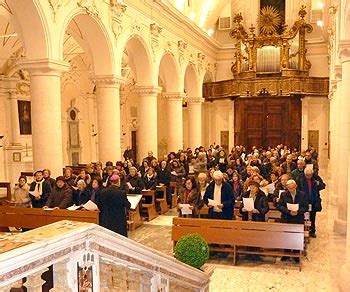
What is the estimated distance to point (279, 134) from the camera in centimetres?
2745

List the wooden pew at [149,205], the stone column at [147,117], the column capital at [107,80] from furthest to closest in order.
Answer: the stone column at [147,117] → the column capital at [107,80] → the wooden pew at [149,205]

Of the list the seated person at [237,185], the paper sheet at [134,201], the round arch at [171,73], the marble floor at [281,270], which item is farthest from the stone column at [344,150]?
the round arch at [171,73]

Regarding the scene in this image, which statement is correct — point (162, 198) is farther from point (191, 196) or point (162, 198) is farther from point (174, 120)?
point (174, 120)

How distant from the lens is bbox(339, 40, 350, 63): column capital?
350 inches

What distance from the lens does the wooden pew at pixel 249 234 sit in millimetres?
8094

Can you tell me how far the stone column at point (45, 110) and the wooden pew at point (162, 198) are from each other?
3.28 meters

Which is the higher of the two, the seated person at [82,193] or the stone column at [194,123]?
the stone column at [194,123]

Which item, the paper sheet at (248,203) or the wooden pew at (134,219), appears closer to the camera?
the paper sheet at (248,203)

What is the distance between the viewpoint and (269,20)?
1089 inches

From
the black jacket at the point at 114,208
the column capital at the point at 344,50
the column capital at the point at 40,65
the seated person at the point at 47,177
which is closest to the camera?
the black jacket at the point at 114,208

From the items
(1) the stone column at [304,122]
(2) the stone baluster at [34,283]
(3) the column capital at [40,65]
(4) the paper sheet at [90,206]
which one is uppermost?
(3) the column capital at [40,65]

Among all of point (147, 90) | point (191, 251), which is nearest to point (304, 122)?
point (147, 90)

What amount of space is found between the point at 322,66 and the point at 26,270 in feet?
90.0

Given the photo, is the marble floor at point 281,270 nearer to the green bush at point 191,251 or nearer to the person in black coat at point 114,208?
the person in black coat at point 114,208
